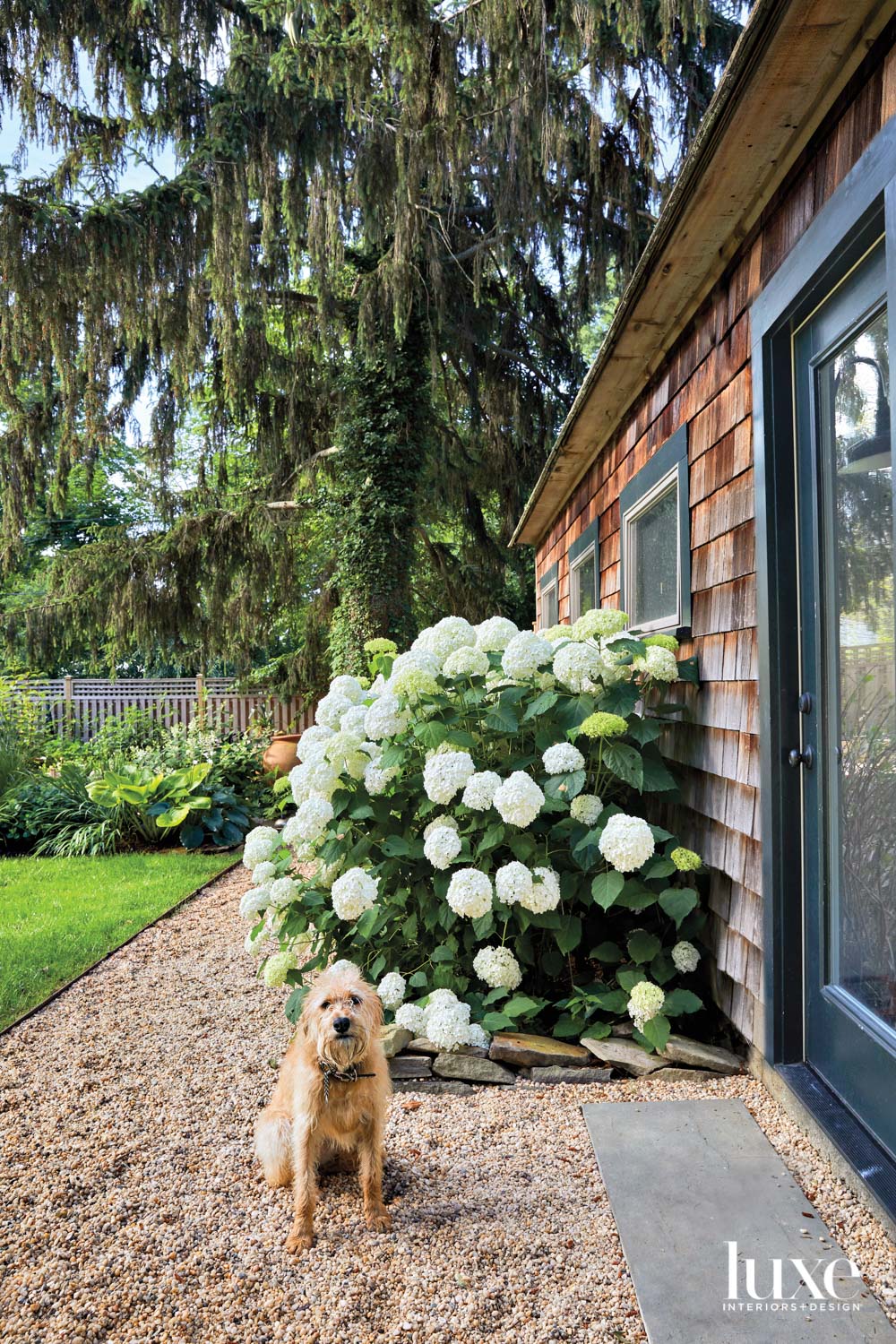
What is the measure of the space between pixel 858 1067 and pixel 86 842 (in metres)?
6.31

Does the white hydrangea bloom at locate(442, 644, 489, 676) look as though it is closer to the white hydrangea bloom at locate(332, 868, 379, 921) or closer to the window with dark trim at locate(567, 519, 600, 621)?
the white hydrangea bloom at locate(332, 868, 379, 921)

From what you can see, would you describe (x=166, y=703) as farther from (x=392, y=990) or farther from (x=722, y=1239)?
(x=722, y=1239)

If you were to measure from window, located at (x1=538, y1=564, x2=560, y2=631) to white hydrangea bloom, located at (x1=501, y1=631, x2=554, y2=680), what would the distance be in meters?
4.56

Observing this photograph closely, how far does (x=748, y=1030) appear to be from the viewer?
254 cm

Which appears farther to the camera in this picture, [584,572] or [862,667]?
[584,572]

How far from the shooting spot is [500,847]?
3076 millimetres

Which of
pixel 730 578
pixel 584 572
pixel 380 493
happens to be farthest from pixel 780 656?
pixel 380 493

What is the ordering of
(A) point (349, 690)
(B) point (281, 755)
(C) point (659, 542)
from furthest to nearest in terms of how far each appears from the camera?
(B) point (281, 755)
(C) point (659, 542)
(A) point (349, 690)

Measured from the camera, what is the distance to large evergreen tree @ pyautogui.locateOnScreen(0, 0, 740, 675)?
589 centimetres

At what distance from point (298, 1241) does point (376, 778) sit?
5.06 feet

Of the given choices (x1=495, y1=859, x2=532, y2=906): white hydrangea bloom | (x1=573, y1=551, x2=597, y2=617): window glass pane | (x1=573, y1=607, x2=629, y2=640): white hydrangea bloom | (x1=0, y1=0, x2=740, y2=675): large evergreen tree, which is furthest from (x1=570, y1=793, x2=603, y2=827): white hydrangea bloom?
(x1=0, y1=0, x2=740, y2=675): large evergreen tree

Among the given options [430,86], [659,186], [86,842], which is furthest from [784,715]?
[659,186]

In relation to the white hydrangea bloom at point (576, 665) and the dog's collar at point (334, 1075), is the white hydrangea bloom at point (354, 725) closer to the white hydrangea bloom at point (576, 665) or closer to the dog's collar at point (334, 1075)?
the white hydrangea bloom at point (576, 665)

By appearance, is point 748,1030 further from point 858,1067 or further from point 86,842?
point 86,842
